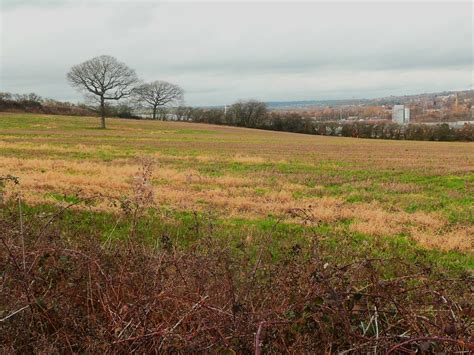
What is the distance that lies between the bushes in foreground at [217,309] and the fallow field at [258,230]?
0.02m

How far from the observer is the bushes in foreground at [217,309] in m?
2.79

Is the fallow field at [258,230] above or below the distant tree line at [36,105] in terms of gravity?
below

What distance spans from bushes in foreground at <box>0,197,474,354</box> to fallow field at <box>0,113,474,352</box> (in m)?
0.02

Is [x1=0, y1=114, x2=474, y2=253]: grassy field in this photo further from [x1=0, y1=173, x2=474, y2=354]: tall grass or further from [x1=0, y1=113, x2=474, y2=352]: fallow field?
[x1=0, y1=173, x2=474, y2=354]: tall grass

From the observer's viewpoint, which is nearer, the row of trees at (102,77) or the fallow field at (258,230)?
the fallow field at (258,230)

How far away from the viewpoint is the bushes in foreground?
2793 millimetres

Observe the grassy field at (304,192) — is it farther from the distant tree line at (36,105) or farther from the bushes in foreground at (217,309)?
the distant tree line at (36,105)

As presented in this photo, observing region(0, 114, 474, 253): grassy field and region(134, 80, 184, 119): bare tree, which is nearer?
region(0, 114, 474, 253): grassy field

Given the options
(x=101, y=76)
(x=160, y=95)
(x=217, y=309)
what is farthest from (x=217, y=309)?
(x=160, y=95)

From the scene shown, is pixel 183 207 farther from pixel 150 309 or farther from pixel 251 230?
pixel 150 309

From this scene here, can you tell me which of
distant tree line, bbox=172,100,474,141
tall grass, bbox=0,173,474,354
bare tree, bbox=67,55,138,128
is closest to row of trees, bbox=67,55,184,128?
bare tree, bbox=67,55,138,128

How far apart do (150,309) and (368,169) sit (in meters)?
19.9

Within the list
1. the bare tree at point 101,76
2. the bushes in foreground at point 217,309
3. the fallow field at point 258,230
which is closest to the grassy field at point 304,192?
the fallow field at point 258,230

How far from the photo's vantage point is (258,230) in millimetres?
8789
